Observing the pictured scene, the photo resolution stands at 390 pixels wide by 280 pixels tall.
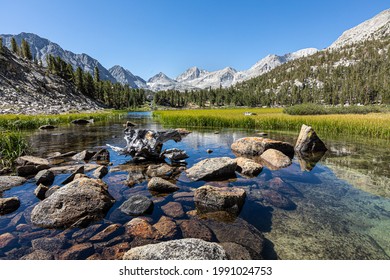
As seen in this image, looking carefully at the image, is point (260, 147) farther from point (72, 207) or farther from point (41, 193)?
point (41, 193)

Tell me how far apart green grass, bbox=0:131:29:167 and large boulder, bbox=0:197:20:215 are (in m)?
6.90

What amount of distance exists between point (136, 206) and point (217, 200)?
306 centimetres

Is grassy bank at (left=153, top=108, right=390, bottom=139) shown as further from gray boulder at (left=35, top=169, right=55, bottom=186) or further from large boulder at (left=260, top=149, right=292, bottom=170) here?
gray boulder at (left=35, top=169, right=55, bottom=186)

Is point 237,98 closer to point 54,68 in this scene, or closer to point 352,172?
point 54,68

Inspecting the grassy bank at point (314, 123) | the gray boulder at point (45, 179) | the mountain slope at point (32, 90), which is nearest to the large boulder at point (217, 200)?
the gray boulder at point (45, 179)

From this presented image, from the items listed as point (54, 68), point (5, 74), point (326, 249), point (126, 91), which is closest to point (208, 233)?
Result: point (326, 249)

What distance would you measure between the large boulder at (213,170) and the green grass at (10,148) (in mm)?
11776

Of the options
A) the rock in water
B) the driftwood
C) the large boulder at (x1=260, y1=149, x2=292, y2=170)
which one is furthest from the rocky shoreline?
the rock in water

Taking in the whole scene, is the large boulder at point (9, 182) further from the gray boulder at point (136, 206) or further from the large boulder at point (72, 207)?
the gray boulder at point (136, 206)

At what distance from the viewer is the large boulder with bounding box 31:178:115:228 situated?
673cm

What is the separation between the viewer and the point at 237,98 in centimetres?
17188

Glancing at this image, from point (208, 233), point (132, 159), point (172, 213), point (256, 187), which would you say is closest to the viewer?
point (208, 233)

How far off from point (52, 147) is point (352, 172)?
24423 millimetres
